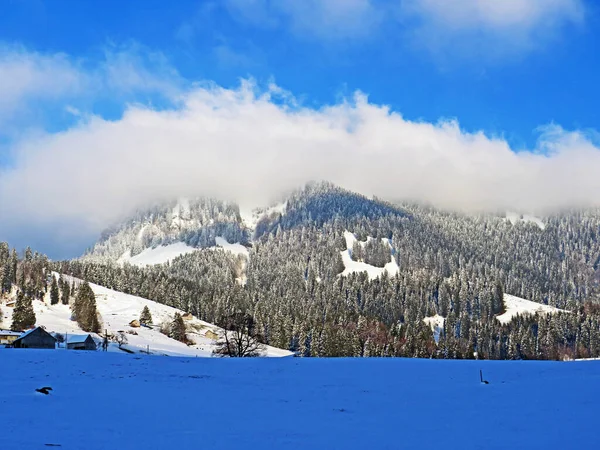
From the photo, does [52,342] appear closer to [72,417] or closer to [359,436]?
[72,417]

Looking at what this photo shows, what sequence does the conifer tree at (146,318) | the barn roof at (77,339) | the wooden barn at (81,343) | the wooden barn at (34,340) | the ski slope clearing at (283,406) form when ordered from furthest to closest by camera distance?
the conifer tree at (146,318) < the barn roof at (77,339) < the wooden barn at (81,343) < the wooden barn at (34,340) < the ski slope clearing at (283,406)

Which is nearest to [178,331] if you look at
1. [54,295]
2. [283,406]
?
[54,295]

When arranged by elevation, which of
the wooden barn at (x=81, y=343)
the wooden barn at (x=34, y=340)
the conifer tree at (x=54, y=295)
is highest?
the conifer tree at (x=54, y=295)

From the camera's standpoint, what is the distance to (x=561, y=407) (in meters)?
26.7

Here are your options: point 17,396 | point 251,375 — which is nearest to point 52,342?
point 251,375

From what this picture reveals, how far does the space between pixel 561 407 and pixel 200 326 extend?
15230 cm

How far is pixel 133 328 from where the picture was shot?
148m

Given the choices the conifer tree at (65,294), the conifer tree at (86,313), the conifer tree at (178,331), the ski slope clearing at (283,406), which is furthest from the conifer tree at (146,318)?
the ski slope clearing at (283,406)

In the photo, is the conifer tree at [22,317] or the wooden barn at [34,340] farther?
the conifer tree at [22,317]

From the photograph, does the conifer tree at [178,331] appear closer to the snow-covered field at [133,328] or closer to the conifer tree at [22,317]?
the snow-covered field at [133,328]

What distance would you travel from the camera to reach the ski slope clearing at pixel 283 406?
19.6 meters

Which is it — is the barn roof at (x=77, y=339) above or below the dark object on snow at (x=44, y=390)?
below

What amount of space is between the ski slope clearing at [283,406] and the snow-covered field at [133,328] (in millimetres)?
76742

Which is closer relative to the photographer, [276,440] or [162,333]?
[276,440]
